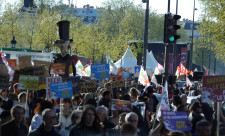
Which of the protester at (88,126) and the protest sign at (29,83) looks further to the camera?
the protest sign at (29,83)

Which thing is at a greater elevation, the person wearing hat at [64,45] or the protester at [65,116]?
the person wearing hat at [64,45]

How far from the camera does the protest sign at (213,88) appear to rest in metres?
10.6

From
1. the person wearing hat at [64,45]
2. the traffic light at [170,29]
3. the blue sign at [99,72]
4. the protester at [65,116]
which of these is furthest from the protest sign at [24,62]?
the protester at [65,116]

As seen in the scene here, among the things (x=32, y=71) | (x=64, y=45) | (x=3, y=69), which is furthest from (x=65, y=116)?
(x=3, y=69)

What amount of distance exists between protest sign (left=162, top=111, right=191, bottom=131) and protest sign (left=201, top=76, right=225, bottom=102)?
4.85 feet

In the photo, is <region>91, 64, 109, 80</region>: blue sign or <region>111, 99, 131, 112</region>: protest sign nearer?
<region>111, 99, 131, 112</region>: protest sign

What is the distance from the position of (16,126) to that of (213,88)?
12.0ft

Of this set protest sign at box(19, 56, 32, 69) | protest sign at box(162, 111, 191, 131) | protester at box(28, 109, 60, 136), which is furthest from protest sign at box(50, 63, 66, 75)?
protester at box(28, 109, 60, 136)

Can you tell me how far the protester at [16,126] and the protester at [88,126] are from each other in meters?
1.07

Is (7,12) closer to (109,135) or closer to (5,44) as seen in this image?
(5,44)

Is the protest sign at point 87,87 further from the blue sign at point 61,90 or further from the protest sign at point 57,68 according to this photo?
the blue sign at point 61,90

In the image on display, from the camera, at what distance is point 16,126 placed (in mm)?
8750

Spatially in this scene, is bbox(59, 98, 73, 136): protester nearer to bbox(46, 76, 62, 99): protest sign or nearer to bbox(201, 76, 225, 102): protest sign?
bbox(46, 76, 62, 99): protest sign

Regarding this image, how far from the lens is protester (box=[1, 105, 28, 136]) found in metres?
8.60
